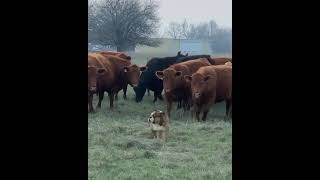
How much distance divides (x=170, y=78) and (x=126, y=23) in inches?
11.4

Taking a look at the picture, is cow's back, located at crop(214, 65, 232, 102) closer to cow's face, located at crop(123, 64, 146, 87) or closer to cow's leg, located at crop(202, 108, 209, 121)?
cow's leg, located at crop(202, 108, 209, 121)

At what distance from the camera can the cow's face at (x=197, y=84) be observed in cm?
198

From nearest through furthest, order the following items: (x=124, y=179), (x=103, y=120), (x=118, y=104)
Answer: (x=124, y=179) < (x=103, y=120) < (x=118, y=104)

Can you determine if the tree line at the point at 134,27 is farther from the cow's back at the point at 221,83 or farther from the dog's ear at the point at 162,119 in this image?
the dog's ear at the point at 162,119

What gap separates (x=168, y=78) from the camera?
6.12ft

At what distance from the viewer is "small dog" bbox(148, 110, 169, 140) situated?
1.63m

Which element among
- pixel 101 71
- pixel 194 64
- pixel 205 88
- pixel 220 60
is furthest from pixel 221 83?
pixel 101 71

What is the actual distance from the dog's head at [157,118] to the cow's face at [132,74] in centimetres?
19

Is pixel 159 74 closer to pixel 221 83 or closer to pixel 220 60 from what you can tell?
pixel 221 83

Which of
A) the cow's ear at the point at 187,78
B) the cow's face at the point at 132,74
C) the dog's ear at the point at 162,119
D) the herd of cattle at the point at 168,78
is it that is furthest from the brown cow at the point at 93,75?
the cow's ear at the point at 187,78
